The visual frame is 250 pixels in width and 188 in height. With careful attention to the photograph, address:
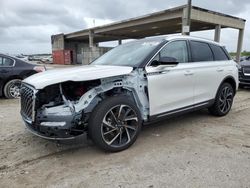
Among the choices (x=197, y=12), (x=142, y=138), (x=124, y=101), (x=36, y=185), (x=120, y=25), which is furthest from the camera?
(x=120, y=25)

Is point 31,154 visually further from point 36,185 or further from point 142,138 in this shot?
point 142,138

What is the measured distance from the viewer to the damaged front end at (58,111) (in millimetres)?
3107

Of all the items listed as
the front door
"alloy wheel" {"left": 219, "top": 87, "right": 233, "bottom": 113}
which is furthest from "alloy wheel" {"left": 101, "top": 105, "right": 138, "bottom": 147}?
"alloy wheel" {"left": 219, "top": 87, "right": 233, "bottom": 113}

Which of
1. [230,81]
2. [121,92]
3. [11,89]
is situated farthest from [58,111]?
[11,89]

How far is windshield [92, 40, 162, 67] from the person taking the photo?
3.95m

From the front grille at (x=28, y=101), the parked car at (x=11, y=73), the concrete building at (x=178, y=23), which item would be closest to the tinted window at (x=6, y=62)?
the parked car at (x=11, y=73)

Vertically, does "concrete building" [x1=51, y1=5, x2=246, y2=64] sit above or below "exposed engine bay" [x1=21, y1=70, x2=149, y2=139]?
above

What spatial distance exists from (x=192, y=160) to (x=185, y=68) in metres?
1.77

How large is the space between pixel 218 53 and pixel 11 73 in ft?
20.4

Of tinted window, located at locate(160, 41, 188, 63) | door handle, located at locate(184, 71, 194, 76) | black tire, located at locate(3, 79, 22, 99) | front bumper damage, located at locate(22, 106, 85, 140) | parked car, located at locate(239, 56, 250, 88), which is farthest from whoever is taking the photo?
parked car, located at locate(239, 56, 250, 88)

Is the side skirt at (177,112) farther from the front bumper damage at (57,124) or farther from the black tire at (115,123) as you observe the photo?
the front bumper damage at (57,124)

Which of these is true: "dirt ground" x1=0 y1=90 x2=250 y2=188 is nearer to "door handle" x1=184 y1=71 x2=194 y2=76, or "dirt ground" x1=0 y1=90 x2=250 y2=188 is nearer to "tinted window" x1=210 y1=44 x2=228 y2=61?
"door handle" x1=184 y1=71 x2=194 y2=76

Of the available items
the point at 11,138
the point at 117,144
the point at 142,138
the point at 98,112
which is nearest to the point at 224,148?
the point at 142,138

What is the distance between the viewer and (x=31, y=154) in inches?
139
